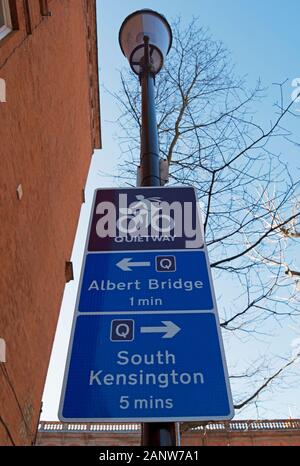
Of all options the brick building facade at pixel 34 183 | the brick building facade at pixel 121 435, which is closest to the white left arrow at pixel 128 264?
the brick building facade at pixel 34 183

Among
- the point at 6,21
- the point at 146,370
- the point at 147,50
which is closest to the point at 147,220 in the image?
the point at 146,370

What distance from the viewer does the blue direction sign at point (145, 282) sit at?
200 centimetres

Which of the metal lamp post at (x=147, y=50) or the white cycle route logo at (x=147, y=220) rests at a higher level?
Answer: the metal lamp post at (x=147, y=50)

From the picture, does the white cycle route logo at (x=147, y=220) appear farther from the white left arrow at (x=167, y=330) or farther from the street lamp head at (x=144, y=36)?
the street lamp head at (x=144, y=36)

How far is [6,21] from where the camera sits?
5.46 m

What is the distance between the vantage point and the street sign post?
1624mm

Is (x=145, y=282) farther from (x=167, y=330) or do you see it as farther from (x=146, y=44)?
(x=146, y=44)

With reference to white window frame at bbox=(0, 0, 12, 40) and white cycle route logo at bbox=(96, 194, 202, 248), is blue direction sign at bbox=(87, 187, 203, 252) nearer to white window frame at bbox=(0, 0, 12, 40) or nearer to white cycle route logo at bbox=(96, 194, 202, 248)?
white cycle route logo at bbox=(96, 194, 202, 248)

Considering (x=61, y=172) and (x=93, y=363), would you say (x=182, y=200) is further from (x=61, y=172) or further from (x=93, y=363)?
(x=61, y=172)

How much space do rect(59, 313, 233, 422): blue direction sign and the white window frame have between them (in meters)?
4.92

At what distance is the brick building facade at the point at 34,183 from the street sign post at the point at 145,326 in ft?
11.1

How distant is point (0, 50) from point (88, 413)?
15.8 ft

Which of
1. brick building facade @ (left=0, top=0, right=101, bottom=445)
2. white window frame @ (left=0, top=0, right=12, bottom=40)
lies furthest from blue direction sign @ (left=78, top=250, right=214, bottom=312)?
white window frame @ (left=0, top=0, right=12, bottom=40)
